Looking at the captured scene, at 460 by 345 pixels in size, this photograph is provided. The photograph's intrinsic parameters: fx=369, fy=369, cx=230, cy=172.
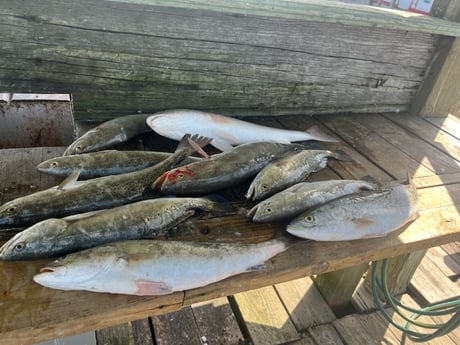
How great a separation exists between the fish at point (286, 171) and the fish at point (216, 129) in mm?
299

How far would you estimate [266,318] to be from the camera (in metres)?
3.21

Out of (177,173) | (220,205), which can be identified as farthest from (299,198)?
→ (177,173)

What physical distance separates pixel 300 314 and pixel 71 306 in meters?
2.42

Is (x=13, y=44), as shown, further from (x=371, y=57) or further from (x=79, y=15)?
(x=371, y=57)

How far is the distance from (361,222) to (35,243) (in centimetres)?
152

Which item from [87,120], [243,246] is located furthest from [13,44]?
[243,246]

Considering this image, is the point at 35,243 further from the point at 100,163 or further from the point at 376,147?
the point at 376,147

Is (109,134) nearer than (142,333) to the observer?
Yes

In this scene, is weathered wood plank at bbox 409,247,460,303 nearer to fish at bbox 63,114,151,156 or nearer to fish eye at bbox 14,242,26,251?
fish at bbox 63,114,151,156

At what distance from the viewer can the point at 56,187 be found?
1.82m

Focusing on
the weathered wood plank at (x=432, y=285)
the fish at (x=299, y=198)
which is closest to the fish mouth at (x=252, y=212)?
the fish at (x=299, y=198)

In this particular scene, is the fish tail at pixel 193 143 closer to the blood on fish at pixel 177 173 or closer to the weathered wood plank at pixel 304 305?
the blood on fish at pixel 177 173

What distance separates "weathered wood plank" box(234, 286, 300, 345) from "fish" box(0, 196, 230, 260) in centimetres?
166

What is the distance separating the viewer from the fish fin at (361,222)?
1.90 metres
